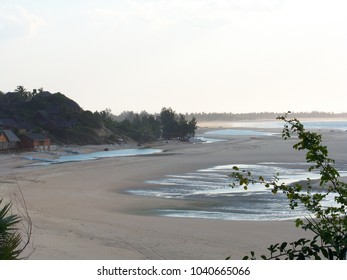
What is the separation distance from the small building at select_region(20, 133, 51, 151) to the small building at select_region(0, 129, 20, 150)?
0.80m

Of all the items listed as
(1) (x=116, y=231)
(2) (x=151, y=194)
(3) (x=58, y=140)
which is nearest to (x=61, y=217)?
(1) (x=116, y=231)

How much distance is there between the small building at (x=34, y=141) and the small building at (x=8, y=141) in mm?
796

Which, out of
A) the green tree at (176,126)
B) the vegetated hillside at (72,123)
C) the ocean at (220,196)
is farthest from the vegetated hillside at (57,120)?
the ocean at (220,196)

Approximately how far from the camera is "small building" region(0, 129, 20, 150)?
164 feet

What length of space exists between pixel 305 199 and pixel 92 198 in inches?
736

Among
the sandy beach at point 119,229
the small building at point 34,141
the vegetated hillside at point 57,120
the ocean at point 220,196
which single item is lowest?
the ocean at point 220,196

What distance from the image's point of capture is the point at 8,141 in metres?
A: 51.0

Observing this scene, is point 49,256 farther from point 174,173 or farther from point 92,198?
point 174,173

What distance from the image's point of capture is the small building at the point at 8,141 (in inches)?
1971

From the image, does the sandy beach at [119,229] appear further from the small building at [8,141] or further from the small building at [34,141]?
the small building at [34,141]

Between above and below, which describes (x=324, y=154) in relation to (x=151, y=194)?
above

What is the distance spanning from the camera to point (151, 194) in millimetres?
22281

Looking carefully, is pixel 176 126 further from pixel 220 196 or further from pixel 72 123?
pixel 220 196
